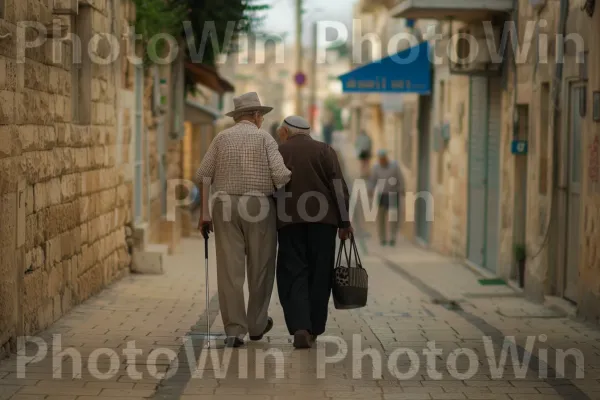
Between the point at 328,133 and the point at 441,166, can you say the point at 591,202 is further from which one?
the point at 328,133

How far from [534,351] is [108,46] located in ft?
19.3

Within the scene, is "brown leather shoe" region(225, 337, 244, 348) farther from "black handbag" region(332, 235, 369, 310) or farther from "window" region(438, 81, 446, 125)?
"window" region(438, 81, 446, 125)

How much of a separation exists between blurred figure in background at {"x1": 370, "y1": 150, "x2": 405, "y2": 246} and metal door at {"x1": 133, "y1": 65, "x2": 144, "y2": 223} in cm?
642

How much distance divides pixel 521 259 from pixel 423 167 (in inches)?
379

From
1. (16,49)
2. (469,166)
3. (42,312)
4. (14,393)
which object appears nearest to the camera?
(14,393)

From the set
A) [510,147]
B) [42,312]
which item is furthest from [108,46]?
[510,147]

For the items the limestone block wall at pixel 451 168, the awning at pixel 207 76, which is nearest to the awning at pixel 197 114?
the awning at pixel 207 76

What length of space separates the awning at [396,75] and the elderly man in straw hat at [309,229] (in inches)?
422

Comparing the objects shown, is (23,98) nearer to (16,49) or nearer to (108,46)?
(16,49)

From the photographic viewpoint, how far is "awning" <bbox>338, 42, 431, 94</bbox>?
19.7m

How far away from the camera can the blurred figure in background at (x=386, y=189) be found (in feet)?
69.3

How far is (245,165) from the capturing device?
8766mm

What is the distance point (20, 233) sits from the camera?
8570 millimetres

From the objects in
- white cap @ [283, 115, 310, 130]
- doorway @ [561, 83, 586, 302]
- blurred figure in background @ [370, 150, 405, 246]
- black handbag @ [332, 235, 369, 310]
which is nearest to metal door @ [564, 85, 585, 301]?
doorway @ [561, 83, 586, 302]
